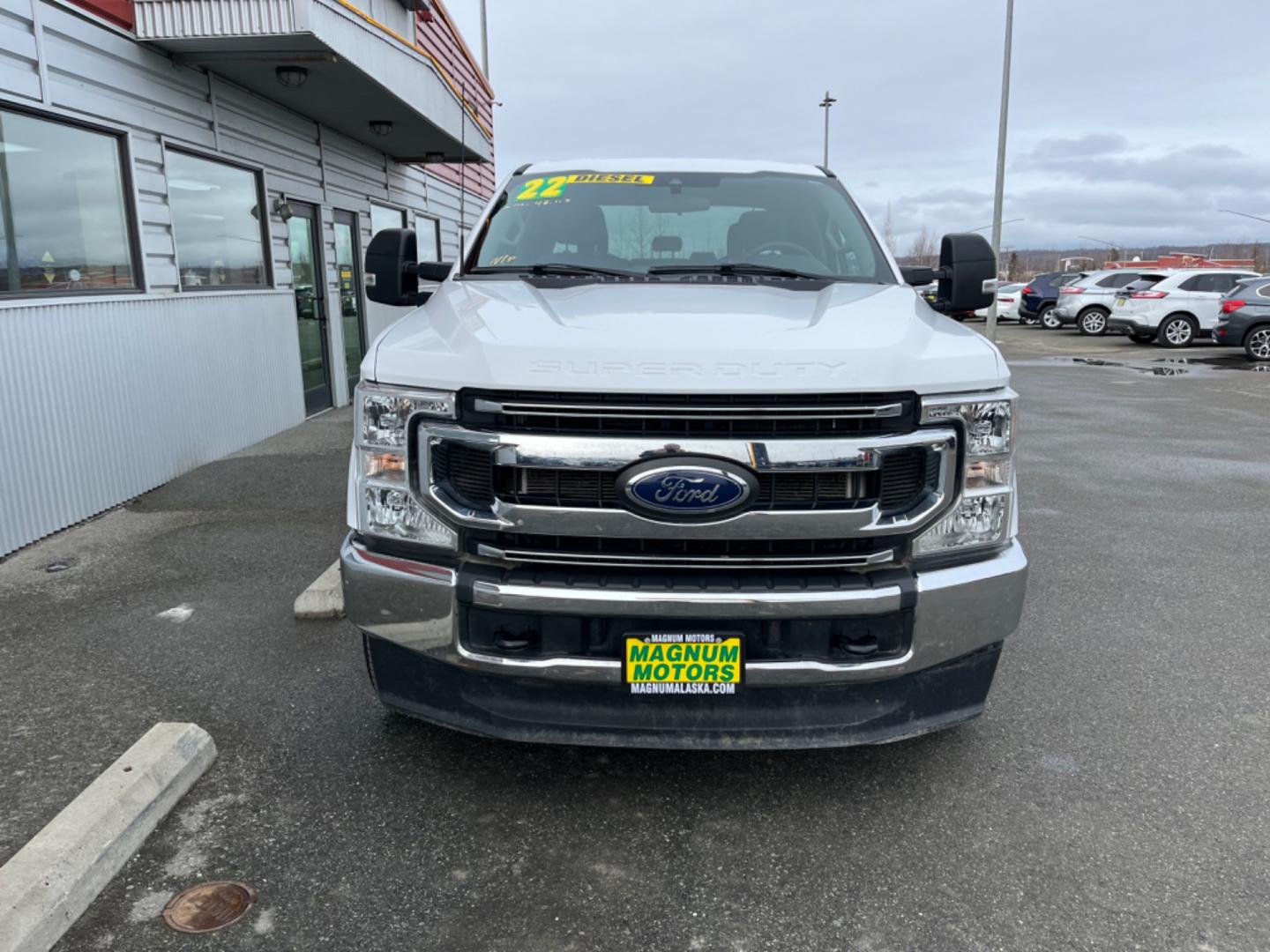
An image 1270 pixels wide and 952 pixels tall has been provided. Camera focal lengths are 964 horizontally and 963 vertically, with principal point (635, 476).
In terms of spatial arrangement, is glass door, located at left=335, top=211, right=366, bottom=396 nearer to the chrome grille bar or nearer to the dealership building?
the dealership building

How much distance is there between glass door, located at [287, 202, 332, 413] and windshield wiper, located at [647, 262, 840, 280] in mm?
7307

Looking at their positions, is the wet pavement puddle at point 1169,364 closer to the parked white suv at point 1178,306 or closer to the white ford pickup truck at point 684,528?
the parked white suv at point 1178,306

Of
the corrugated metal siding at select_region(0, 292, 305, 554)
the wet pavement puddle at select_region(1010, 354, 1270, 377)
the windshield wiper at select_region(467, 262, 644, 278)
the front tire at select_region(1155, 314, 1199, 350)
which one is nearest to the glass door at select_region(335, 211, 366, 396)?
the corrugated metal siding at select_region(0, 292, 305, 554)

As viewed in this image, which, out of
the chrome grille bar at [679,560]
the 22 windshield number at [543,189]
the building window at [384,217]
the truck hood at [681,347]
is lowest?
the chrome grille bar at [679,560]

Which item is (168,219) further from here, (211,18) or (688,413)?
(688,413)

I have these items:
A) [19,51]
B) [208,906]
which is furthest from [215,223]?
[208,906]

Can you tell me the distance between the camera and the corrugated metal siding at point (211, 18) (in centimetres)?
673

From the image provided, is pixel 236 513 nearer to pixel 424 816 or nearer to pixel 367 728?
pixel 367 728

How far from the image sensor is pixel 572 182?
439 cm

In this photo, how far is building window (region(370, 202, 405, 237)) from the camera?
12.9 meters

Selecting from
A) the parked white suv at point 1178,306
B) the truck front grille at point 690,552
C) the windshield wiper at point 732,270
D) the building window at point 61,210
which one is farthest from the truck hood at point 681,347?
the parked white suv at point 1178,306

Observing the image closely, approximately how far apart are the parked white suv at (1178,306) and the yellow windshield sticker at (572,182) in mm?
20372

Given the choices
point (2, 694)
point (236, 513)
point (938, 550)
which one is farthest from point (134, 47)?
point (938, 550)

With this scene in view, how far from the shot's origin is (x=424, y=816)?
286cm
